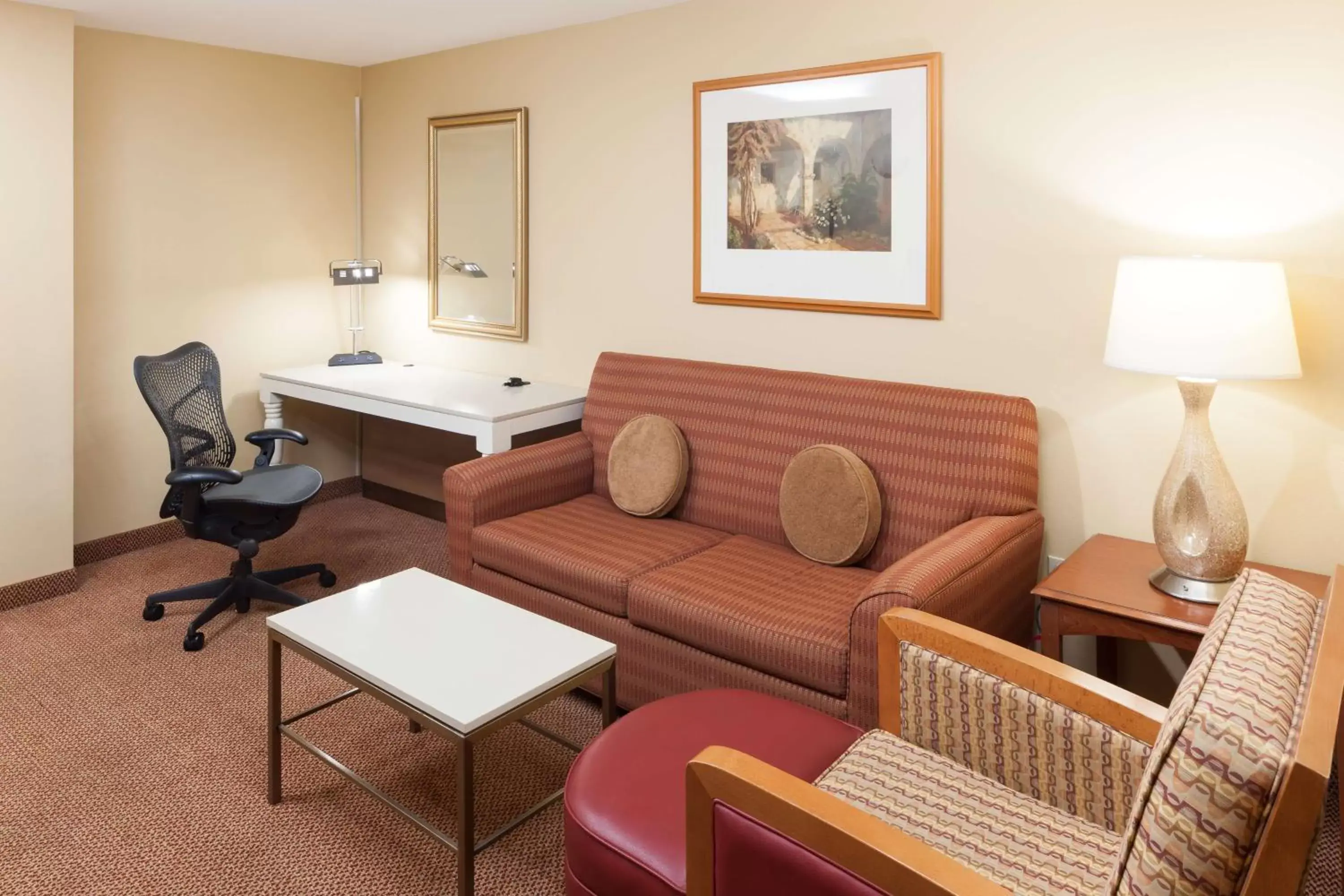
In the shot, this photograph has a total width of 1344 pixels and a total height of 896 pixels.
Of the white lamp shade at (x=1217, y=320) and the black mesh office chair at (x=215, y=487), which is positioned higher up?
the white lamp shade at (x=1217, y=320)

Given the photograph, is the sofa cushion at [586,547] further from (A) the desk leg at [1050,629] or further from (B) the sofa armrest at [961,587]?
(A) the desk leg at [1050,629]

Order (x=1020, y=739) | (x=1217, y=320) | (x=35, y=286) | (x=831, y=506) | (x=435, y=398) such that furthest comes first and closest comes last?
(x=435, y=398) → (x=35, y=286) → (x=831, y=506) → (x=1217, y=320) → (x=1020, y=739)

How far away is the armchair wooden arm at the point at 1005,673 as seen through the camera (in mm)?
1510

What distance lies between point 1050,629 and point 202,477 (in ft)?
8.71

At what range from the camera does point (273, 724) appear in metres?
2.23

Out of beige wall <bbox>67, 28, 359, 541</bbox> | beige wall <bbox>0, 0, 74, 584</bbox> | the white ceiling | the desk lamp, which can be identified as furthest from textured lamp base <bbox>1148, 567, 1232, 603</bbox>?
beige wall <bbox>67, 28, 359, 541</bbox>

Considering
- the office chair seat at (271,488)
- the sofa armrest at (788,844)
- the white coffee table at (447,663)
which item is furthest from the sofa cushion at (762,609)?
the office chair seat at (271,488)

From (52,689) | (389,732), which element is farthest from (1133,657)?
(52,689)

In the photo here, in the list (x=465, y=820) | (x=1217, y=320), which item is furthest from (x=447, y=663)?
(x=1217, y=320)

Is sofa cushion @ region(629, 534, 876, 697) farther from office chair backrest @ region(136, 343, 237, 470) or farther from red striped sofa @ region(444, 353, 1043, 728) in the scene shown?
office chair backrest @ region(136, 343, 237, 470)

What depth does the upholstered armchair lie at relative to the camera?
949mm

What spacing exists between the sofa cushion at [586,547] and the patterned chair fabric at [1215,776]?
65.8 inches

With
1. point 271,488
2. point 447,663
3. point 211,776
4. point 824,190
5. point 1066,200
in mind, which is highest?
point 824,190

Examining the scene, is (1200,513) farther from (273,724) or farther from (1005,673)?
(273,724)
